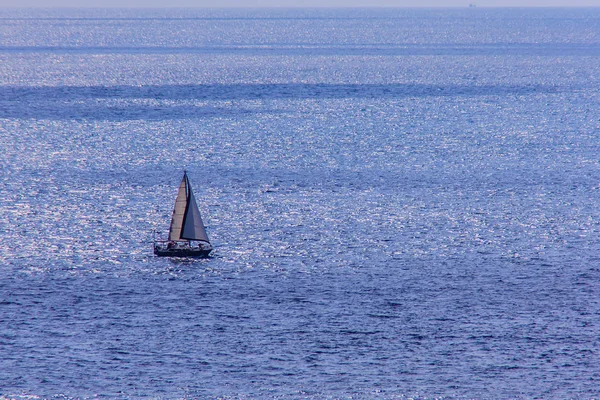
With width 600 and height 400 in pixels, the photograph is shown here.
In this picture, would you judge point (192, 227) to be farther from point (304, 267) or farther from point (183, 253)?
point (304, 267)

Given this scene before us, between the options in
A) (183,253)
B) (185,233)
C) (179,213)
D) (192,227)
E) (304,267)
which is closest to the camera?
(304,267)

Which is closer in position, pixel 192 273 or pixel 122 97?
pixel 192 273

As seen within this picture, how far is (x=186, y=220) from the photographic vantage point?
6272cm

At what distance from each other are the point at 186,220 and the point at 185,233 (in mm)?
845

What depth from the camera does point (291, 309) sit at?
52.0 metres

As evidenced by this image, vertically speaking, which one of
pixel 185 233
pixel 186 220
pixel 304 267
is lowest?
pixel 304 267

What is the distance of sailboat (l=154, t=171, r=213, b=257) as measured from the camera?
62.1 m

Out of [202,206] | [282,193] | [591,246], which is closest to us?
[591,246]

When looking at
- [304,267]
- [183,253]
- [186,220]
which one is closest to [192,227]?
[186,220]

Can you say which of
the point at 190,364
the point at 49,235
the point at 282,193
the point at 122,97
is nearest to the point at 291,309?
the point at 190,364

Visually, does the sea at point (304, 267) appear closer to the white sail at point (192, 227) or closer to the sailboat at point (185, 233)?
the sailboat at point (185, 233)

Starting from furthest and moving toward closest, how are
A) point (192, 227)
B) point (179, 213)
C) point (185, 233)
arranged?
point (179, 213) → point (192, 227) → point (185, 233)

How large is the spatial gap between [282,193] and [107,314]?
32.5 m

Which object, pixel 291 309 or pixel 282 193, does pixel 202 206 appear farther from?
pixel 291 309
